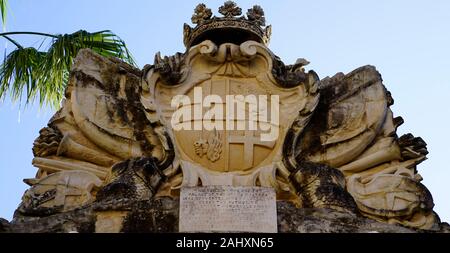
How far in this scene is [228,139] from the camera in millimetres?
12914

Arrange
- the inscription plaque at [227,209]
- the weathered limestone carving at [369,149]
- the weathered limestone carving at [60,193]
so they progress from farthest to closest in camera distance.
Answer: the weathered limestone carving at [369,149] → the weathered limestone carving at [60,193] → the inscription plaque at [227,209]

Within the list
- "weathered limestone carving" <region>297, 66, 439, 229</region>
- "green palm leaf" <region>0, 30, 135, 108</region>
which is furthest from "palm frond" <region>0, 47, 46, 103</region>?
"weathered limestone carving" <region>297, 66, 439, 229</region>

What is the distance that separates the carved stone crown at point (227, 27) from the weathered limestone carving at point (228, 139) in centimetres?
57

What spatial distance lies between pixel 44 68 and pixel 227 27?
2907mm

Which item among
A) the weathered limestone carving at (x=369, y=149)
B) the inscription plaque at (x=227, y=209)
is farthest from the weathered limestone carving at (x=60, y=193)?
the weathered limestone carving at (x=369, y=149)

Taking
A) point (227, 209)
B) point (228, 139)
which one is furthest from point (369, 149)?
point (227, 209)

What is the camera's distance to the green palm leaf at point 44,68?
15.8 m

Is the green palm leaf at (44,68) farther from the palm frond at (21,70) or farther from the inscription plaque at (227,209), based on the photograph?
the inscription plaque at (227,209)

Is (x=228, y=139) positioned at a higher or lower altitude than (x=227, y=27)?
lower

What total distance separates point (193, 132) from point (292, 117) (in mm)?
1158

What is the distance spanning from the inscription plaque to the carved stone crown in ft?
10.2

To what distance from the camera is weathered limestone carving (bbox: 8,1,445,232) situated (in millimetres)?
12570

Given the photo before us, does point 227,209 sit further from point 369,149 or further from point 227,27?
point 227,27

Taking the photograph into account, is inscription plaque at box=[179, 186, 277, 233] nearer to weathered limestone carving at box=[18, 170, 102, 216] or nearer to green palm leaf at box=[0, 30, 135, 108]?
weathered limestone carving at box=[18, 170, 102, 216]
